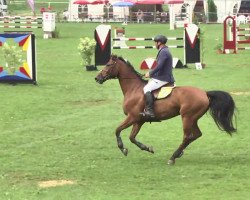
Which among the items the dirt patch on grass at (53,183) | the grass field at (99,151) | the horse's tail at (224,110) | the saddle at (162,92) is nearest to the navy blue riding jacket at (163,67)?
the saddle at (162,92)

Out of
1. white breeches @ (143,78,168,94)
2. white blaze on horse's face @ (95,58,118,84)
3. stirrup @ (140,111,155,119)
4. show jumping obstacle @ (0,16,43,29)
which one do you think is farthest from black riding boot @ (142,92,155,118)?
Answer: show jumping obstacle @ (0,16,43,29)

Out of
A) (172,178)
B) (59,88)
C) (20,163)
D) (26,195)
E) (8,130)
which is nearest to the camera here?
(26,195)

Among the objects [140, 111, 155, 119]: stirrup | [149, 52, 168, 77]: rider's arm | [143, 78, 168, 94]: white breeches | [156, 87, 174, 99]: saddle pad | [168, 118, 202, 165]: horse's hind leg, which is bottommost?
[168, 118, 202, 165]: horse's hind leg

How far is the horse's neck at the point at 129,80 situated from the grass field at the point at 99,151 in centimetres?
112

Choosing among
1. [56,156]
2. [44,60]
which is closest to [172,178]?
[56,156]

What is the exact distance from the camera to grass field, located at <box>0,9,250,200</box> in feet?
32.3

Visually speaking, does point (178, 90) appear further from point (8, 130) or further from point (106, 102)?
point (106, 102)

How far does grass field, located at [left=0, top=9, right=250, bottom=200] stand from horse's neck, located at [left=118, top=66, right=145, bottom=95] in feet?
3.68

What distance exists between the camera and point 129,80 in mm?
12469

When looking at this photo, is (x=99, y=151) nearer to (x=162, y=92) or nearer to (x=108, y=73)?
(x=108, y=73)

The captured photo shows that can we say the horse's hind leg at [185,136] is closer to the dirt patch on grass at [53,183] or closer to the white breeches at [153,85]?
the white breeches at [153,85]

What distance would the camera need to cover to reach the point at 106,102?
18609 mm

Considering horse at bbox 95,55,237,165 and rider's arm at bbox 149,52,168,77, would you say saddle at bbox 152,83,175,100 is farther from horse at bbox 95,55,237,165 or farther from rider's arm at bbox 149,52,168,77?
rider's arm at bbox 149,52,168,77

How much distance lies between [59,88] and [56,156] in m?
9.18
